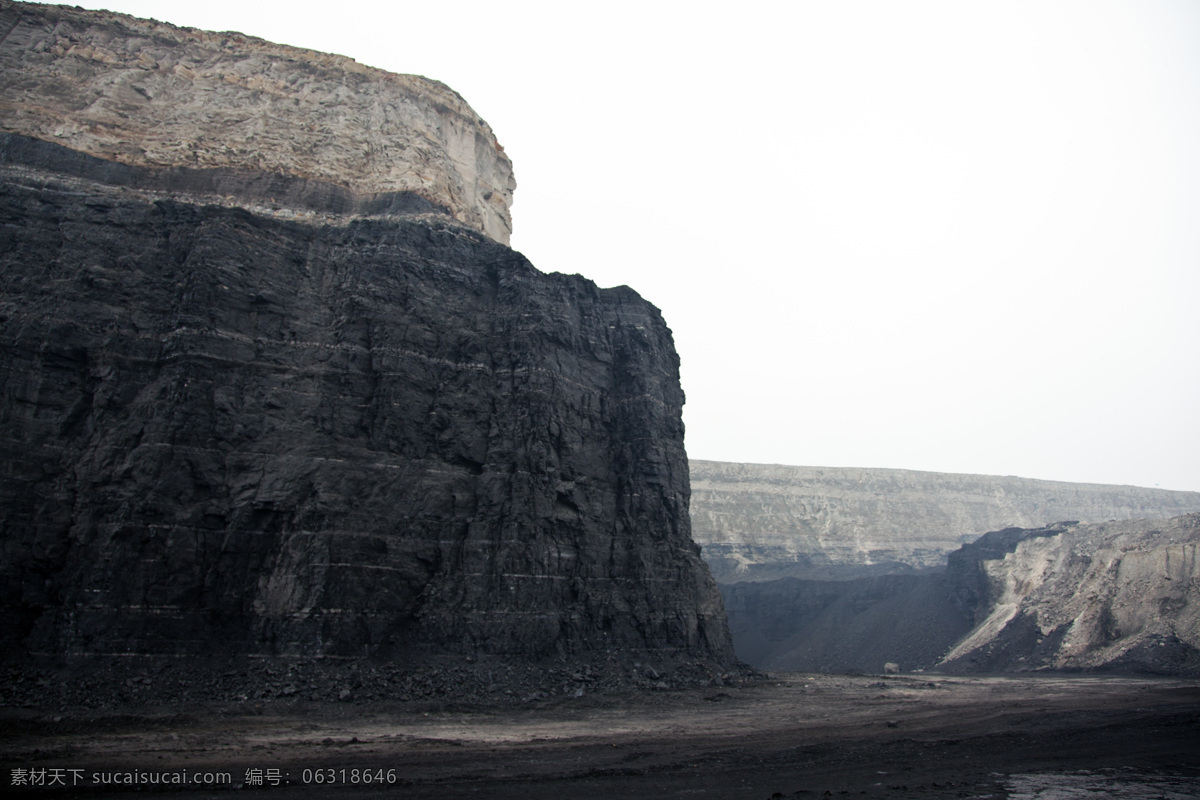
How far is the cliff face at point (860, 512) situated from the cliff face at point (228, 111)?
51.3m

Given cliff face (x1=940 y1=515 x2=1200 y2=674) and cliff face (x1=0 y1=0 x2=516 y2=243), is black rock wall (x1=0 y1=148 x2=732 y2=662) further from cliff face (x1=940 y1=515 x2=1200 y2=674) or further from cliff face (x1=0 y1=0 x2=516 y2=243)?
cliff face (x1=940 y1=515 x2=1200 y2=674)

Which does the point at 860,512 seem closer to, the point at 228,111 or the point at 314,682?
the point at 314,682

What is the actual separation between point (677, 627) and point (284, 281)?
19723 mm

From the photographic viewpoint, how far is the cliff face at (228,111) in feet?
91.1

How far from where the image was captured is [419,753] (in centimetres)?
1495

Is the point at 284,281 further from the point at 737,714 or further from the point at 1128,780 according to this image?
the point at 1128,780

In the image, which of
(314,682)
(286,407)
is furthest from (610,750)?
(286,407)

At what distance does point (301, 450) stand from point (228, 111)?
16714mm

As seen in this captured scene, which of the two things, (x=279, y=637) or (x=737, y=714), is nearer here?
(x=279, y=637)

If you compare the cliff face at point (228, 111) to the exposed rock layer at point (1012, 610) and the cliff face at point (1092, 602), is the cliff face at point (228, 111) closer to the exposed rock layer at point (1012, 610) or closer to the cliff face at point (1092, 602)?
the exposed rock layer at point (1012, 610)

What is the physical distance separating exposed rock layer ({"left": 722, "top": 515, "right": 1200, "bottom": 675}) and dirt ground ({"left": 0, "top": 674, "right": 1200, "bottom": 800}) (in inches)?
748

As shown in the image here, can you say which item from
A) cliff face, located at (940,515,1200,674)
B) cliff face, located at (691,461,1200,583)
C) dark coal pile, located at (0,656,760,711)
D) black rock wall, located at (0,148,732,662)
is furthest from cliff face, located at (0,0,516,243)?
cliff face, located at (691,461,1200,583)

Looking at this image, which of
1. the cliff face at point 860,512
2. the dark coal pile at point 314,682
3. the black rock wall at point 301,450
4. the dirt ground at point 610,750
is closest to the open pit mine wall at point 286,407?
the black rock wall at point 301,450

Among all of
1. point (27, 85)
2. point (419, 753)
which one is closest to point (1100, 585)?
point (419, 753)
